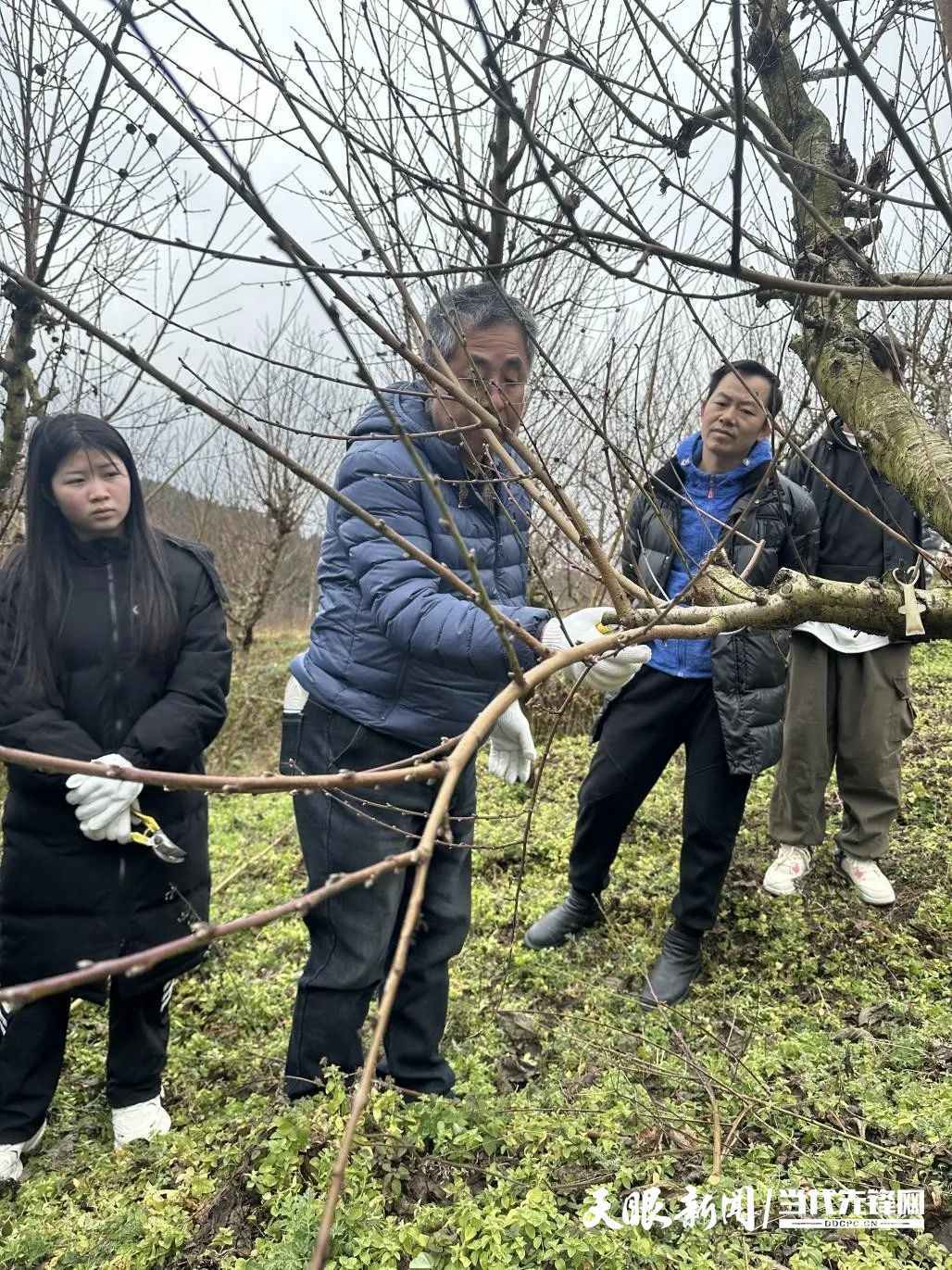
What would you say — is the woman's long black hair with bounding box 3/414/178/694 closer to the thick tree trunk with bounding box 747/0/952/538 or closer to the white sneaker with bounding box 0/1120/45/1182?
the white sneaker with bounding box 0/1120/45/1182

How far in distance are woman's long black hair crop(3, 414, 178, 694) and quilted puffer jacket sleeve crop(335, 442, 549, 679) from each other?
1.98ft

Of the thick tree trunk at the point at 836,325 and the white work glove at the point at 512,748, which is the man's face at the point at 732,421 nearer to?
the thick tree trunk at the point at 836,325

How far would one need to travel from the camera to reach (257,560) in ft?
46.3

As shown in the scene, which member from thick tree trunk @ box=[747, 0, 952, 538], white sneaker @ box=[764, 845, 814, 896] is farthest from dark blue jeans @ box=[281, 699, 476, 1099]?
white sneaker @ box=[764, 845, 814, 896]

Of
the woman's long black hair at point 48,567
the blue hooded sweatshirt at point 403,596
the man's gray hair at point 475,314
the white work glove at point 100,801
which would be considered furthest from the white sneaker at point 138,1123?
the man's gray hair at point 475,314

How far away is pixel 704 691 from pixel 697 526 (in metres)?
0.56

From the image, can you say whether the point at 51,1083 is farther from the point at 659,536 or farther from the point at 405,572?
the point at 659,536

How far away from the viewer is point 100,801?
1910 mm

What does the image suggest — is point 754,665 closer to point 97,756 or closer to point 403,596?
point 403,596

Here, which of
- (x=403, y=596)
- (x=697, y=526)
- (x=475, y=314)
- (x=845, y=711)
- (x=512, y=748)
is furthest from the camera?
(x=845, y=711)

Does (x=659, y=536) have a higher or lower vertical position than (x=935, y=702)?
higher

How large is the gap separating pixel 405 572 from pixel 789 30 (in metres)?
1.71

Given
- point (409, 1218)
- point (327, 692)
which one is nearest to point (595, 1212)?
point (409, 1218)

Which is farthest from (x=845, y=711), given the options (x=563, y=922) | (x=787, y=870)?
(x=563, y=922)
